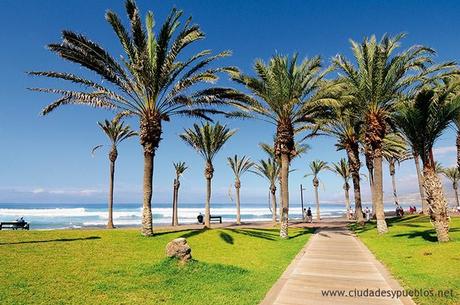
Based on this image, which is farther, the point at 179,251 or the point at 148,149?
the point at 148,149

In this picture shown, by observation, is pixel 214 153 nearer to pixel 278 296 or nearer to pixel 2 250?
pixel 2 250

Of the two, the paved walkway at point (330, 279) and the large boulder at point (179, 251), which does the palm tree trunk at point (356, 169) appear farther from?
the large boulder at point (179, 251)

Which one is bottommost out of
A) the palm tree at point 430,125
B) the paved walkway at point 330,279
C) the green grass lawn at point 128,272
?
the paved walkway at point 330,279

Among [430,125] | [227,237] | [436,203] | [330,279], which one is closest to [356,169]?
[430,125]

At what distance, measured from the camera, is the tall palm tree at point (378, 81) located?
21109mm

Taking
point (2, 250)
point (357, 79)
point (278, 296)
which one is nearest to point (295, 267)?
point (278, 296)

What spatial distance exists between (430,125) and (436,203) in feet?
13.1

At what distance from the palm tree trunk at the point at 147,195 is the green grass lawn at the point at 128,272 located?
78.3 inches

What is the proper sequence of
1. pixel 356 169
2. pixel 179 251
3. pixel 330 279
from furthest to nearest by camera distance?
pixel 356 169 < pixel 179 251 < pixel 330 279

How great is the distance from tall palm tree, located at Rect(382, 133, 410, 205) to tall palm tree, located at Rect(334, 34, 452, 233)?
33.3 ft

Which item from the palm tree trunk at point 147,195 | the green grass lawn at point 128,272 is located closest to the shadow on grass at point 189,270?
the green grass lawn at point 128,272

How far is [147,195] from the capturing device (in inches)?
728

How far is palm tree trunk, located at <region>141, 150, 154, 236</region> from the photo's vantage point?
18328 millimetres

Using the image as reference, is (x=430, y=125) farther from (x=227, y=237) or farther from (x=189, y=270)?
(x=189, y=270)
